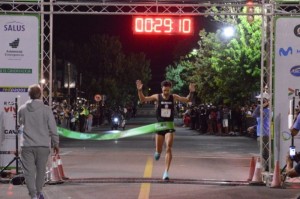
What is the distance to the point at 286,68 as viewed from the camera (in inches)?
528

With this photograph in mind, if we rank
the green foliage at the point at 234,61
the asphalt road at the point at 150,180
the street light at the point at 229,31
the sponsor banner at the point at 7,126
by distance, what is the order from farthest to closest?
the street light at the point at 229,31, the green foliage at the point at 234,61, the sponsor banner at the point at 7,126, the asphalt road at the point at 150,180

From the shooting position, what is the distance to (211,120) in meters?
40.2

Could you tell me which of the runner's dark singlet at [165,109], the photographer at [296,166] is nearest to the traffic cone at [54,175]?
the runner's dark singlet at [165,109]

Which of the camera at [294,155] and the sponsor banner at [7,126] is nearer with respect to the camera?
the camera at [294,155]

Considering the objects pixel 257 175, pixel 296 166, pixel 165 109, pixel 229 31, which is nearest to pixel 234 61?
pixel 229 31

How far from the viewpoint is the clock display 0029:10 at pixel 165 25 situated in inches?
563

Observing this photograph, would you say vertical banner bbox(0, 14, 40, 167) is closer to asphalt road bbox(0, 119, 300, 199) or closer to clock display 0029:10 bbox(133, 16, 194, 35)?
asphalt road bbox(0, 119, 300, 199)

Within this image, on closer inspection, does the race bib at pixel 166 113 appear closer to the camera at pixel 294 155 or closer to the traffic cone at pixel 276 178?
the traffic cone at pixel 276 178

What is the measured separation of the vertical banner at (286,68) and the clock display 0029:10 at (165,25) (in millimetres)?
2069

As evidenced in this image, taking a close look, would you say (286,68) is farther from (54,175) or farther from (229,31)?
(229,31)

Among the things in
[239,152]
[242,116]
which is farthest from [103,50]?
[239,152]

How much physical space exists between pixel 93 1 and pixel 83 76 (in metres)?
59.8

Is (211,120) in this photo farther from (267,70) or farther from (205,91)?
(267,70)

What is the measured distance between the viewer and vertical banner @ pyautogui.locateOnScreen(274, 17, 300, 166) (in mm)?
13375
